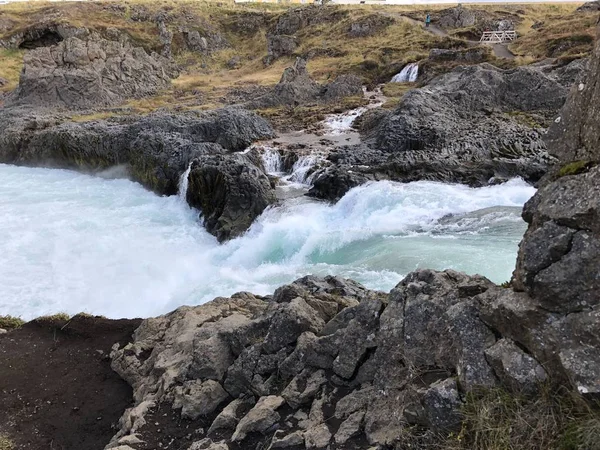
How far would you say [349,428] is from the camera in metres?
5.91

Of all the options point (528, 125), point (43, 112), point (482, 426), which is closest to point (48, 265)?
point (482, 426)

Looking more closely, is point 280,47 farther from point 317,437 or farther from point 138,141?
point 317,437

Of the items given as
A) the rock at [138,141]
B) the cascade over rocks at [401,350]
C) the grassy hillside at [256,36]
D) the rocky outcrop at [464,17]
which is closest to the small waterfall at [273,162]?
the rock at [138,141]

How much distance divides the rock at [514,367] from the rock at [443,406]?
49 cm

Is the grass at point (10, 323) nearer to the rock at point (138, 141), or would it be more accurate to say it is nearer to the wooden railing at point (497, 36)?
the rock at point (138, 141)

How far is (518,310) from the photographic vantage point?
489 centimetres

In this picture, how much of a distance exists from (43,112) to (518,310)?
44.8 meters

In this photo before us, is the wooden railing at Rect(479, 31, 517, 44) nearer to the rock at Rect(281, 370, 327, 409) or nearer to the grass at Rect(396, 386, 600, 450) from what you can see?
the rock at Rect(281, 370, 327, 409)

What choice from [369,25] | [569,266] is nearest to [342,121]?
[569,266]

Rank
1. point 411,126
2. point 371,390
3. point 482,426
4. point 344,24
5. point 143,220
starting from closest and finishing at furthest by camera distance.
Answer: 1. point 482,426
2. point 371,390
3. point 143,220
4. point 411,126
5. point 344,24

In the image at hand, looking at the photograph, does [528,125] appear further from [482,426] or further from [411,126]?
[482,426]

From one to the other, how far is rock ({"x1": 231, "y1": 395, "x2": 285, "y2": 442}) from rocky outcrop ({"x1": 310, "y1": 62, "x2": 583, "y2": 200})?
15.1 m

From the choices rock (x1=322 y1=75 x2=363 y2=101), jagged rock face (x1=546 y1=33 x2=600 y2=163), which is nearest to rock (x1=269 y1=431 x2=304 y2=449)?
jagged rock face (x1=546 y1=33 x2=600 y2=163)

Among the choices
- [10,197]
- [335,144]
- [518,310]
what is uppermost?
[518,310]
